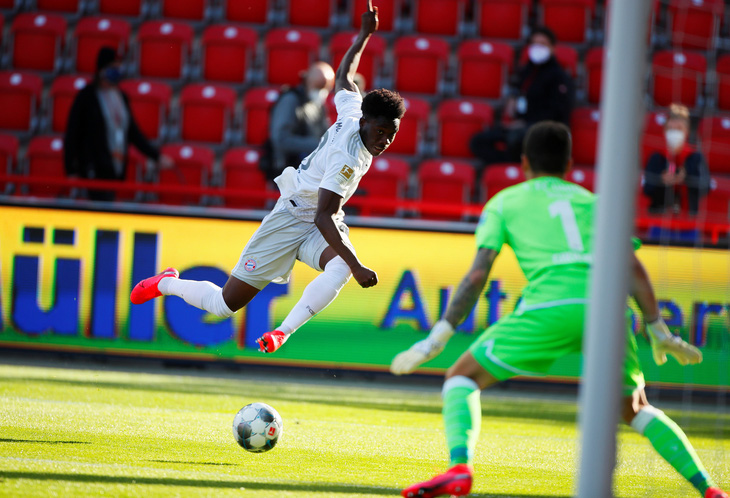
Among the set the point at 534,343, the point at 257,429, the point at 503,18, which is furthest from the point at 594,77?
the point at 534,343

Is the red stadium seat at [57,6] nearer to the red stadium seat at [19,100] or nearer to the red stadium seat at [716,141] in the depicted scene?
the red stadium seat at [19,100]

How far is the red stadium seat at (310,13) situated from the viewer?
13602 millimetres

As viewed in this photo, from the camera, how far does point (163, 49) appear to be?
1302cm

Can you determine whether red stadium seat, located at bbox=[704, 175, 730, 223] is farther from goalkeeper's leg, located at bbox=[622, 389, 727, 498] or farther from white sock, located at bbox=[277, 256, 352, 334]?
goalkeeper's leg, located at bbox=[622, 389, 727, 498]

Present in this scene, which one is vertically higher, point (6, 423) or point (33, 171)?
point (33, 171)

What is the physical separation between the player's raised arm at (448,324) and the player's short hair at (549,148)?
0.54 metres

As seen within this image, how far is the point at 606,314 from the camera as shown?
3.13 meters

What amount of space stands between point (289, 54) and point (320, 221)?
762 centimetres

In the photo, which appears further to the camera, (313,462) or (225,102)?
(225,102)

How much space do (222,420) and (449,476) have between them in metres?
3.04

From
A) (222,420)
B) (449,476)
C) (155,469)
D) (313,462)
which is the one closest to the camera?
(449,476)

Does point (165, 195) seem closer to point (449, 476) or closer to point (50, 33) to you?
point (50, 33)

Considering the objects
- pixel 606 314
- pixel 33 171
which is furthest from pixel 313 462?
pixel 33 171

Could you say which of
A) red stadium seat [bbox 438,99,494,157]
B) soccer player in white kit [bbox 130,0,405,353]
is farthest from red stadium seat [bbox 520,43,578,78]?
soccer player in white kit [bbox 130,0,405,353]
